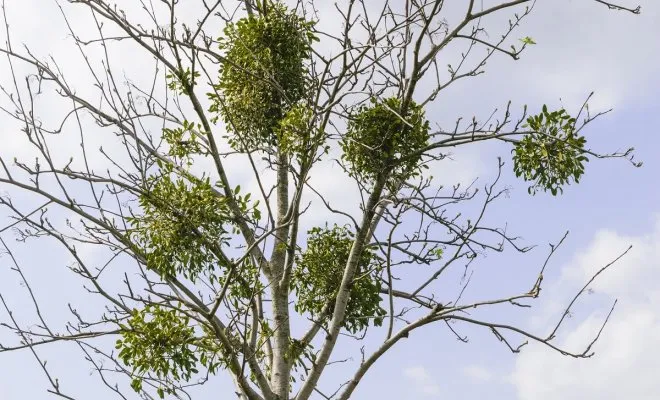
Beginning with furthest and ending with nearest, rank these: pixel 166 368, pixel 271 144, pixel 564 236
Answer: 1. pixel 271 144
2. pixel 166 368
3. pixel 564 236

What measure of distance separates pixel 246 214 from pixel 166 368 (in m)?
1.37

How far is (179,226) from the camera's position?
649cm

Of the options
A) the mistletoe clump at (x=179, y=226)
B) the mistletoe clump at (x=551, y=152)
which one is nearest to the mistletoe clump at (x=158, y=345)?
the mistletoe clump at (x=179, y=226)

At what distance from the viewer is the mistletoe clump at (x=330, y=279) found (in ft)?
24.3

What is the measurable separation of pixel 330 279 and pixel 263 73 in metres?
1.88

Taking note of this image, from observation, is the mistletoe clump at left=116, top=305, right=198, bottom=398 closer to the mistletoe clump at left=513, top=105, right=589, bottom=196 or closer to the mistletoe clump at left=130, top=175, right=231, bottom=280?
the mistletoe clump at left=130, top=175, right=231, bottom=280

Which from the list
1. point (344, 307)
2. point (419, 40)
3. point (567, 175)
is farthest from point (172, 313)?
point (567, 175)

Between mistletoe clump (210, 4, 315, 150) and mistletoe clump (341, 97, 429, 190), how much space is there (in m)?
0.89

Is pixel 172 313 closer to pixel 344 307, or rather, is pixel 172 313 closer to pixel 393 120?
pixel 344 307

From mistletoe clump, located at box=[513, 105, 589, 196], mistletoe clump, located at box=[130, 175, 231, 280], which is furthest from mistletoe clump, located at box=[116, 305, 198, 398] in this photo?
mistletoe clump, located at box=[513, 105, 589, 196]

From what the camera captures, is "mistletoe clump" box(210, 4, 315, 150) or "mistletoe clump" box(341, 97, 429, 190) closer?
"mistletoe clump" box(341, 97, 429, 190)

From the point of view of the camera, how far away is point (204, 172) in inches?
275

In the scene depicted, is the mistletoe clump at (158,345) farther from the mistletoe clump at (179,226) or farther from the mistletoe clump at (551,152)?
the mistletoe clump at (551,152)

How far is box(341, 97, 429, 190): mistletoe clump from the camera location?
21.7 ft
